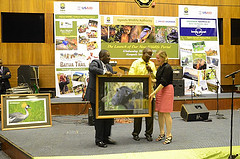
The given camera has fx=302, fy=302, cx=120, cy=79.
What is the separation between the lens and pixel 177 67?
841cm

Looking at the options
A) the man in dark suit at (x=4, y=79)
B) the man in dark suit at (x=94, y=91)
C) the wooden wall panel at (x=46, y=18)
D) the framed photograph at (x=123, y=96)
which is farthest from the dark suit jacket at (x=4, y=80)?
the framed photograph at (x=123, y=96)

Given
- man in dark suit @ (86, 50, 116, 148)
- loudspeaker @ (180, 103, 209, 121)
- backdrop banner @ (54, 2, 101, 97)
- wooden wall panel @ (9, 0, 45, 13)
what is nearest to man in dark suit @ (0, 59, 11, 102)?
backdrop banner @ (54, 2, 101, 97)

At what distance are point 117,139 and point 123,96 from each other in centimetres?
75

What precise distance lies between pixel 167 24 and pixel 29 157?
6397 millimetres

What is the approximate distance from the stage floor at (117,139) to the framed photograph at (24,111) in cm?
20

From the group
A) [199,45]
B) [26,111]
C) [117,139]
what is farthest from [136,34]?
[117,139]

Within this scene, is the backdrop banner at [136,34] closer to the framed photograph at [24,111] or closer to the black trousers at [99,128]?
the framed photograph at [24,111]

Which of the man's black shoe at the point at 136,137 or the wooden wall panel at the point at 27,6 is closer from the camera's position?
the man's black shoe at the point at 136,137

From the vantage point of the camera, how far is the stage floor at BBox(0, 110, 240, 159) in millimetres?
3648

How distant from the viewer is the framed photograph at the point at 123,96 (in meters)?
3.95

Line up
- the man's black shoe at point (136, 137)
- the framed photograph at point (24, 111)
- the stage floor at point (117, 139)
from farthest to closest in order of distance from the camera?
the framed photograph at point (24, 111) < the man's black shoe at point (136, 137) < the stage floor at point (117, 139)

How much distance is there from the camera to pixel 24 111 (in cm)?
549

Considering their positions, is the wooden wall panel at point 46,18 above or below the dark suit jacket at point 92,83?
above

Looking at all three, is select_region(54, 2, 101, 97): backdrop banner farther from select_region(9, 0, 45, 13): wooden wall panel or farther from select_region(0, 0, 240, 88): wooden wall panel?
select_region(9, 0, 45, 13): wooden wall panel
